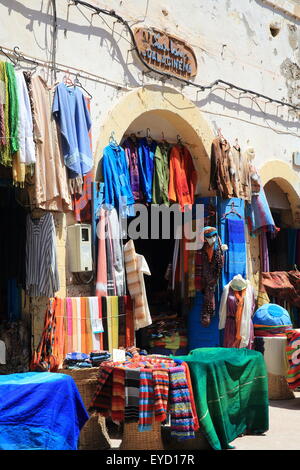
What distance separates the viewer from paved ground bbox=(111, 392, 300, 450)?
683cm

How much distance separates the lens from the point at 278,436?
7.22m

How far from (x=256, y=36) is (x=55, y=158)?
5560 millimetres

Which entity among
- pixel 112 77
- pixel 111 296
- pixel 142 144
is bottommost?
pixel 111 296

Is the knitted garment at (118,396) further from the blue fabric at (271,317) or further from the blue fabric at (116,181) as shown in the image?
the blue fabric at (271,317)

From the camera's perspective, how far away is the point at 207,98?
10.3 meters

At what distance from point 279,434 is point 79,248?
3051 mm

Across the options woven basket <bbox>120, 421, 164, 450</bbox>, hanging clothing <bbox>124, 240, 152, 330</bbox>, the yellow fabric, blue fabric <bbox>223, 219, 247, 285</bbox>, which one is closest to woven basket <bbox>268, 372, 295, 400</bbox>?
blue fabric <bbox>223, 219, 247, 285</bbox>

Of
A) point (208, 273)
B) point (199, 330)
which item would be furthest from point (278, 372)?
point (208, 273)

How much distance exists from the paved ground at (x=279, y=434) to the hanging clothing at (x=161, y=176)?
127 inches

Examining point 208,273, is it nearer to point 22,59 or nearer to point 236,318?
point 236,318

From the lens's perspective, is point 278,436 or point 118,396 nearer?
point 118,396

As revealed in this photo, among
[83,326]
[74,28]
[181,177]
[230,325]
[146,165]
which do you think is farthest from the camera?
[181,177]

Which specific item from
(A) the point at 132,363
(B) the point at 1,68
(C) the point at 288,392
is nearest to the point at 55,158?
(B) the point at 1,68
